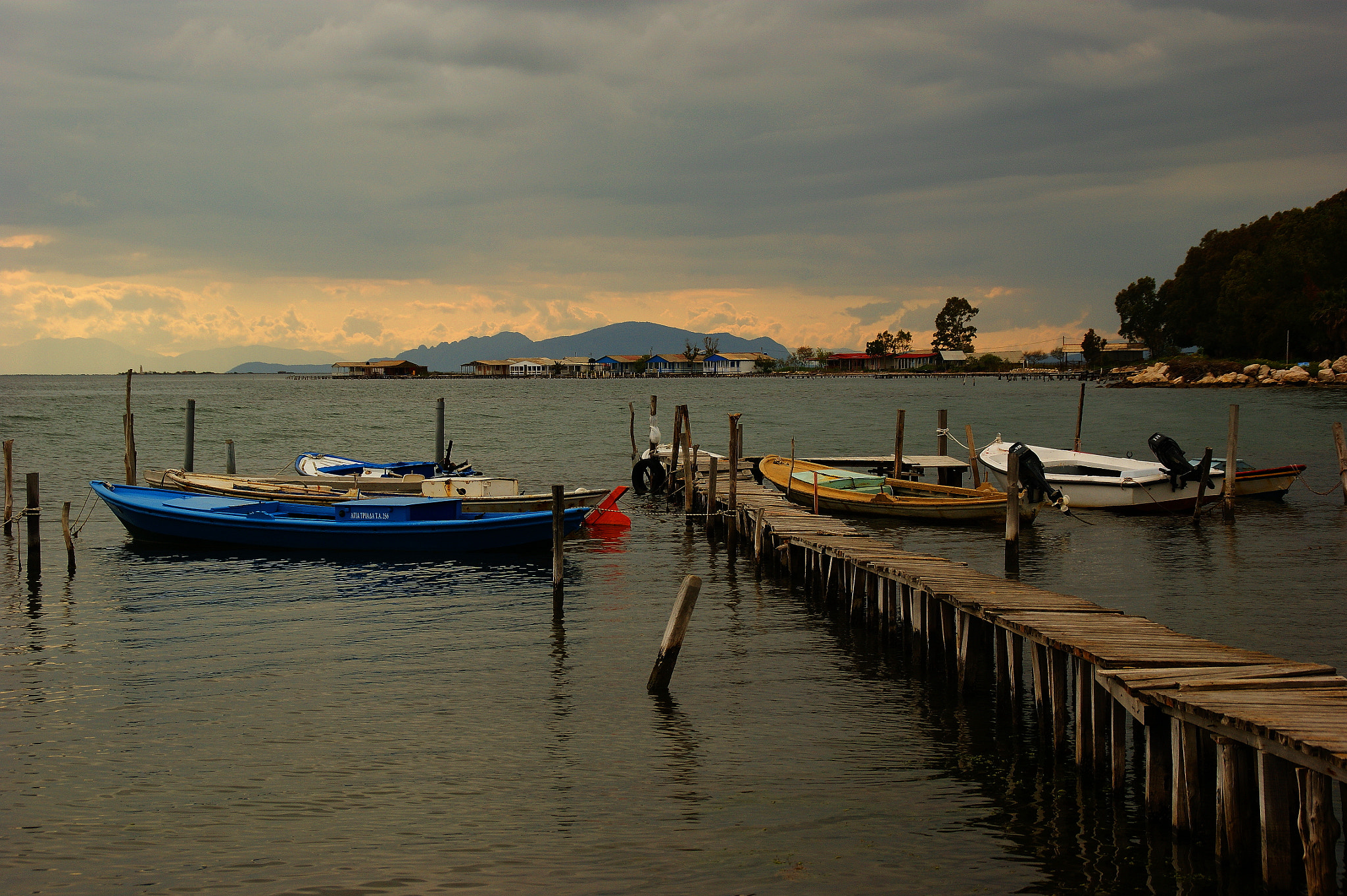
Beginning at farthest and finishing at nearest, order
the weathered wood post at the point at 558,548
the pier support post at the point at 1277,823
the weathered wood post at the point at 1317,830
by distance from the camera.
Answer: the weathered wood post at the point at 558,548 → the pier support post at the point at 1277,823 → the weathered wood post at the point at 1317,830

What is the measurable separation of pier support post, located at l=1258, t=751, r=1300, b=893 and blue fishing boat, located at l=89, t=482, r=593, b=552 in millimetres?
15207

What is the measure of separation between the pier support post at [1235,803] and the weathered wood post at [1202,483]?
20.2 m

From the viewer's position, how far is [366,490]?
2797 cm

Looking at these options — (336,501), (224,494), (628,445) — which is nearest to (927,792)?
(336,501)

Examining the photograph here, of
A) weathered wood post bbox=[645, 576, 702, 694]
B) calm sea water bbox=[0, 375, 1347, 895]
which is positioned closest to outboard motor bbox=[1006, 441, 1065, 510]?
calm sea water bbox=[0, 375, 1347, 895]

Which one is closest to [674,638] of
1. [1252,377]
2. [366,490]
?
[366,490]

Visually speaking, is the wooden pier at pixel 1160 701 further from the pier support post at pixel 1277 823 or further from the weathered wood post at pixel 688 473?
the weathered wood post at pixel 688 473

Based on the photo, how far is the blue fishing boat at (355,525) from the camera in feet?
71.5

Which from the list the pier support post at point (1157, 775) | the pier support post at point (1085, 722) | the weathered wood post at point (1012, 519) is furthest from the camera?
the weathered wood post at point (1012, 519)

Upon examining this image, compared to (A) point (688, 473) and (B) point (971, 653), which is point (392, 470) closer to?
(A) point (688, 473)

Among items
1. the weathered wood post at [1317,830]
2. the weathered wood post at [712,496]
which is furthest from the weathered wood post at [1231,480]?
the weathered wood post at [1317,830]

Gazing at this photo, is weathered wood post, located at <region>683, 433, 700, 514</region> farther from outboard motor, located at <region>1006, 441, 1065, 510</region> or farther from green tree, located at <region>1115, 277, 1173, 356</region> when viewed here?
green tree, located at <region>1115, 277, 1173, 356</region>

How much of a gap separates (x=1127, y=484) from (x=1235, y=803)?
2220 cm

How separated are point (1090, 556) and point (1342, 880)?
49.4 ft
